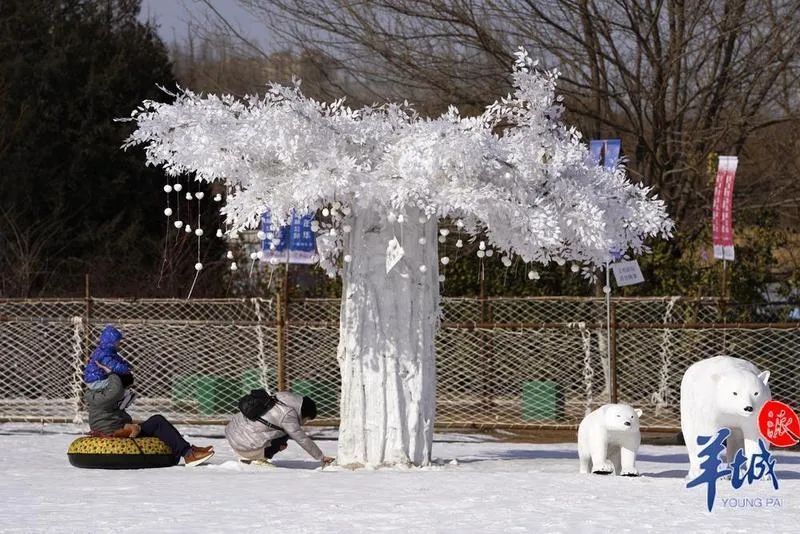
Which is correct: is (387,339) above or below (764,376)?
above

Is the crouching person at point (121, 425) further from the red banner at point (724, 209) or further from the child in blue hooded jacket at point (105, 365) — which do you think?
the red banner at point (724, 209)

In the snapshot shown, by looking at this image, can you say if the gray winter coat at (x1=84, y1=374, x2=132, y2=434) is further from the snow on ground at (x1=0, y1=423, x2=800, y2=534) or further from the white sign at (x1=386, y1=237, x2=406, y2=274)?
the white sign at (x1=386, y1=237, x2=406, y2=274)

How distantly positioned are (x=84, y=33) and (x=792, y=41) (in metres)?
12.8

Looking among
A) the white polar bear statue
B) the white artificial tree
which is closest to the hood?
the white artificial tree

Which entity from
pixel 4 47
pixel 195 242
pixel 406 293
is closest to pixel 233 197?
pixel 406 293

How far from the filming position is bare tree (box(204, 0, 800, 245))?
17141 mm

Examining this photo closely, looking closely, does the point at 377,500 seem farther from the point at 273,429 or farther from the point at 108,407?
the point at 108,407

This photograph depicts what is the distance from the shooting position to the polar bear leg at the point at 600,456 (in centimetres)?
1042

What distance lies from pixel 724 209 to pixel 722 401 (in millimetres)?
5957

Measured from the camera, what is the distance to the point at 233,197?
400 inches

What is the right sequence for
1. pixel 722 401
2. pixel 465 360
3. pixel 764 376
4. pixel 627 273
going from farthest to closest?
pixel 465 360 → pixel 627 273 → pixel 764 376 → pixel 722 401

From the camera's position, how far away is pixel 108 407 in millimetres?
11094

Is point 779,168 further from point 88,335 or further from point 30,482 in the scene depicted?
point 30,482

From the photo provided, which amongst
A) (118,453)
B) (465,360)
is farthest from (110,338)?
(465,360)
